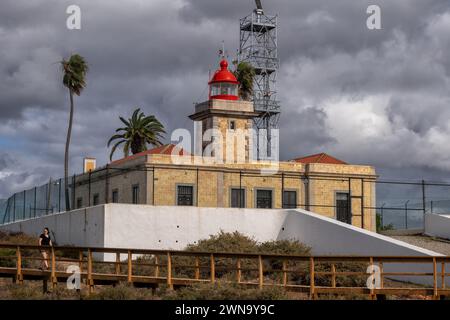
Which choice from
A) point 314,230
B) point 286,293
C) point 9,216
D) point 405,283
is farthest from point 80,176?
point 286,293

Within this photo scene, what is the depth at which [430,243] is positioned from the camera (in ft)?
136

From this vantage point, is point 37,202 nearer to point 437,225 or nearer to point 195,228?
point 195,228

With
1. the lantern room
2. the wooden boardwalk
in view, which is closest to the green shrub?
the wooden boardwalk

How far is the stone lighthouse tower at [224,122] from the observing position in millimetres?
56094

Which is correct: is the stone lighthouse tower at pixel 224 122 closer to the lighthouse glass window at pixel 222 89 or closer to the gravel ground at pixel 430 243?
the lighthouse glass window at pixel 222 89

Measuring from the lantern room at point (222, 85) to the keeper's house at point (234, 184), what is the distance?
10.4ft

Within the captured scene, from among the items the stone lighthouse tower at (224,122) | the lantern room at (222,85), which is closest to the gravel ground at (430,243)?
the stone lighthouse tower at (224,122)

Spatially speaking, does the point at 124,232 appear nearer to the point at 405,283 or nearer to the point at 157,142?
the point at 405,283

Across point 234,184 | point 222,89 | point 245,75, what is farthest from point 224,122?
point 245,75

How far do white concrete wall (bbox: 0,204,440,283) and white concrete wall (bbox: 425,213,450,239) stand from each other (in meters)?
6.61

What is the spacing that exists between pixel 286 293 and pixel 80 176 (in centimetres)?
3035

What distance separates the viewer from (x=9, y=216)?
54.6 meters

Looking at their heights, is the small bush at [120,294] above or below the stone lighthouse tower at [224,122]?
below

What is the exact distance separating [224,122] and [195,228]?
17.7 m
